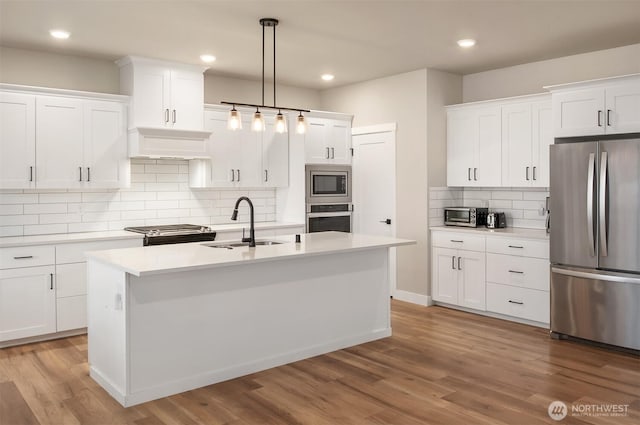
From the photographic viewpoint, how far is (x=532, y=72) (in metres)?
5.84

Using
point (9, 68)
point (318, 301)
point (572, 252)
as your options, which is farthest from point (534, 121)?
point (9, 68)

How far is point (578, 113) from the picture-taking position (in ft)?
16.0

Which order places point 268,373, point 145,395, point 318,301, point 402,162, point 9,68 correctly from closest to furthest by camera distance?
1. point 145,395
2. point 268,373
3. point 318,301
4. point 9,68
5. point 402,162

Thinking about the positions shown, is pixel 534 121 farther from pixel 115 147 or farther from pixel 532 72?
pixel 115 147

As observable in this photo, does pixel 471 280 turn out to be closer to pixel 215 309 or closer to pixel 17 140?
pixel 215 309

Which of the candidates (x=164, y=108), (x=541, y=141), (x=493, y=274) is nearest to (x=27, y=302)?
(x=164, y=108)


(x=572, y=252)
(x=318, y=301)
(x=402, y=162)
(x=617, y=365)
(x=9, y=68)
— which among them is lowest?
(x=617, y=365)

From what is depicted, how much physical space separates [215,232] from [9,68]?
247 centimetres

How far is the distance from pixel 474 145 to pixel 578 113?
1355 mm

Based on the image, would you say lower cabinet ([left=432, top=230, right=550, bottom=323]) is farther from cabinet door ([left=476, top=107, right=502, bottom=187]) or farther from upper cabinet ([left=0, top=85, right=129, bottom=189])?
upper cabinet ([left=0, top=85, right=129, bottom=189])

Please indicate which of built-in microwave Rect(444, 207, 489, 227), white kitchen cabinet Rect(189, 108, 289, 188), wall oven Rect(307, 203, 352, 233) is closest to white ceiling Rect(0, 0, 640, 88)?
white kitchen cabinet Rect(189, 108, 289, 188)

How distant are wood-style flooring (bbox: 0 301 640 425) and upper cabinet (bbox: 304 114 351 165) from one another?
8.85 feet

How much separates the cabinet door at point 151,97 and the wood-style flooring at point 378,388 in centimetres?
222

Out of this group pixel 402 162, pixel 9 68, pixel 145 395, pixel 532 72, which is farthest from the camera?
pixel 402 162
